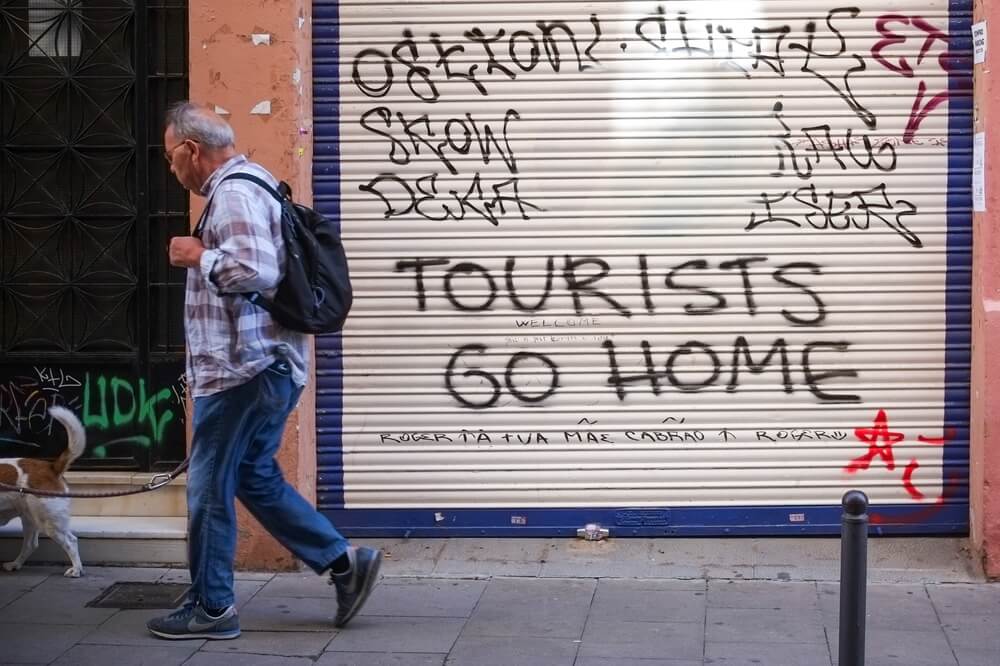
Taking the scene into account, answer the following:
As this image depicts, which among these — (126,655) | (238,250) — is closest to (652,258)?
(238,250)

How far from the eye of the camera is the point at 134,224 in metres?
7.09

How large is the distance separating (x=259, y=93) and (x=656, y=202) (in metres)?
1.95

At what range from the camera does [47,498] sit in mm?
6578

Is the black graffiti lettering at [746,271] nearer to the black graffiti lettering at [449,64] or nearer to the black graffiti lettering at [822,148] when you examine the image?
the black graffiti lettering at [822,148]

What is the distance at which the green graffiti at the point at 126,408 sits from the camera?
7.17 m

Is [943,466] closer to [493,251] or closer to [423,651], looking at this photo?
[493,251]

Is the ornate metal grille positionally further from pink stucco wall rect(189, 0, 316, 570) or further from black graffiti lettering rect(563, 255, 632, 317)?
black graffiti lettering rect(563, 255, 632, 317)

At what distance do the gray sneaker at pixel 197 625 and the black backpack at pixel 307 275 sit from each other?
3.95 ft

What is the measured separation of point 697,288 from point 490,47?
154cm

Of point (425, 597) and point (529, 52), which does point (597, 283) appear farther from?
point (425, 597)

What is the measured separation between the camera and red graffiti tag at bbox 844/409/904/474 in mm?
6934

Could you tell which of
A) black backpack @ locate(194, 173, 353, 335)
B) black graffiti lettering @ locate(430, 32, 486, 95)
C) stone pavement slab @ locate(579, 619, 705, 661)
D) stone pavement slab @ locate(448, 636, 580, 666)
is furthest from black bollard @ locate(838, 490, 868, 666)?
black graffiti lettering @ locate(430, 32, 486, 95)

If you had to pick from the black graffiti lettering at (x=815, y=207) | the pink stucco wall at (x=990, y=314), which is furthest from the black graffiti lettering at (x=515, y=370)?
the pink stucco wall at (x=990, y=314)

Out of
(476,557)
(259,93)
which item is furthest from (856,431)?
(259,93)
